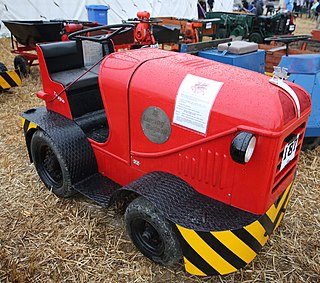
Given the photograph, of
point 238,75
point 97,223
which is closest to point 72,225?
point 97,223

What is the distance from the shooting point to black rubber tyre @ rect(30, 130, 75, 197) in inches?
112

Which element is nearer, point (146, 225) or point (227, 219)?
point (227, 219)

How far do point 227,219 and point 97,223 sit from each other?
1.28 meters

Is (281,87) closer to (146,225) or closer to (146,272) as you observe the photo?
(146,225)

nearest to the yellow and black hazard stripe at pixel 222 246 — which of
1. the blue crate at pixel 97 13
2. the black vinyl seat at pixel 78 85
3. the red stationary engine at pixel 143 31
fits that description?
the black vinyl seat at pixel 78 85

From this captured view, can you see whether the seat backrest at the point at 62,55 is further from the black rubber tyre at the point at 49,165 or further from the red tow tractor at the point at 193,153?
the black rubber tyre at the point at 49,165

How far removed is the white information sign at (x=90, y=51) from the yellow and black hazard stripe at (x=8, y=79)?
2.69 metres

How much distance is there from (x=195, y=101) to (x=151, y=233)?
0.99 meters

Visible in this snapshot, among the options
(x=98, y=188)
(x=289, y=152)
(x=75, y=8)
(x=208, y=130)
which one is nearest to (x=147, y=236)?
(x=98, y=188)

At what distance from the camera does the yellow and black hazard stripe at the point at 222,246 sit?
6.20ft

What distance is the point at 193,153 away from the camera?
2160mm

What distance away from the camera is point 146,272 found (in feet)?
7.57

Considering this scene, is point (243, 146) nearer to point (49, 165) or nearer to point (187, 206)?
point (187, 206)

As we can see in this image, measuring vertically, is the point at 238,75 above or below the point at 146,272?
above
